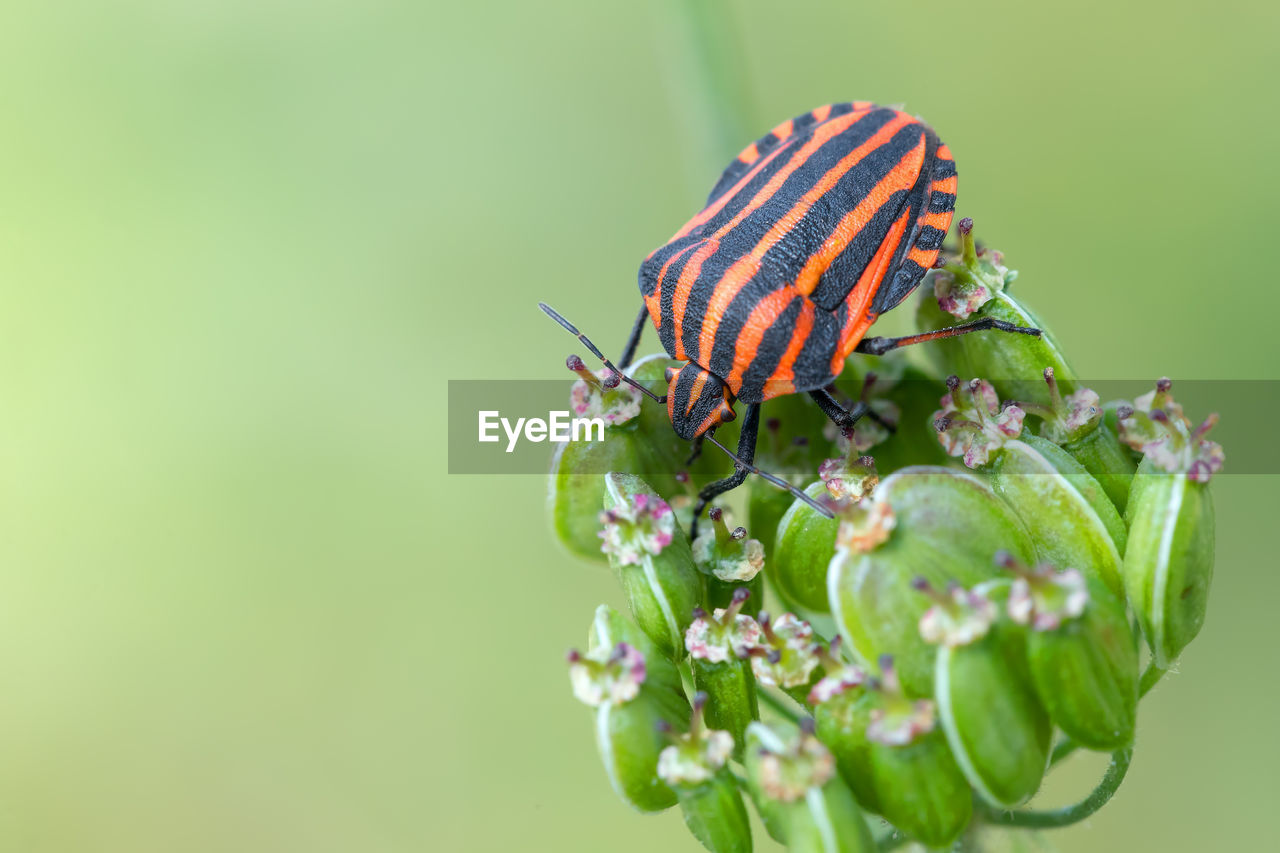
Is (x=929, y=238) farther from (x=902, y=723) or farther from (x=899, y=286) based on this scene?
(x=902, y=723)

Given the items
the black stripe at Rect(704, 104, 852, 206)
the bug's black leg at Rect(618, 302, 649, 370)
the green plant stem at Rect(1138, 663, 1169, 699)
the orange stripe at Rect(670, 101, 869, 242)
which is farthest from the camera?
the black stripe at Rect(704, 104, 852, 206)

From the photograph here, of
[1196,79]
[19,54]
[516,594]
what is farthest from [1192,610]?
[19,54]

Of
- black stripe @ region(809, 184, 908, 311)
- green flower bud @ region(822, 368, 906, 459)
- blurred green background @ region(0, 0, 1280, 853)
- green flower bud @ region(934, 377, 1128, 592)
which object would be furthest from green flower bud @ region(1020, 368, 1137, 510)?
blurred green background @ region(0, 0, 1280, 853)

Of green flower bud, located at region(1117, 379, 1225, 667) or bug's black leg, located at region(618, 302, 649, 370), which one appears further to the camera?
bug's black leg, located at region(618, 302, 649, 370)

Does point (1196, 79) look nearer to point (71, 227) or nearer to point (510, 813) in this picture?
point (510, 813)

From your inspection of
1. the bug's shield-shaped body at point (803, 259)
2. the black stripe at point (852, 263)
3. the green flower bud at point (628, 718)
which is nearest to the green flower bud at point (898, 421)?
the bug's shield-shaped body at point (803, 259)

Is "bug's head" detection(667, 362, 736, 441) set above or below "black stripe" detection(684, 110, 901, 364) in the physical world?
below

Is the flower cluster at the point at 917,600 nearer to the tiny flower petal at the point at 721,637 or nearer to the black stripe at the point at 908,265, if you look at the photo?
the tiny flower petal at the point at 721,637

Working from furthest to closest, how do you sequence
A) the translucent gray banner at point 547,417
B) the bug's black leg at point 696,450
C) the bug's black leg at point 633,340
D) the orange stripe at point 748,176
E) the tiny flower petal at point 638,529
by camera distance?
1. the translucent gray banner at point 547,417
2. the bug's black leg at point 633,340
3. the orange stripe at point 748,176
4. the bug's black leg at point 696,450
5. the tiny flower petal at point 638,529

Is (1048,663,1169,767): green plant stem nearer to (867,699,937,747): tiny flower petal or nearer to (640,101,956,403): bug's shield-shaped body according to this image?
(867,699,937,747): tiny flower petal
